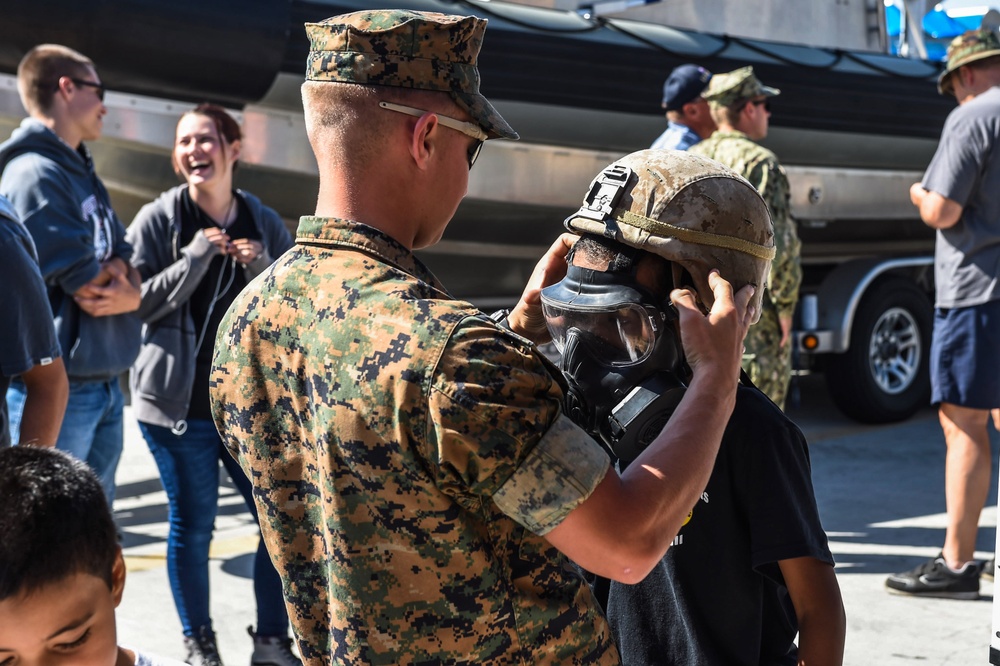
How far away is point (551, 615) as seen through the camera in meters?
1.33

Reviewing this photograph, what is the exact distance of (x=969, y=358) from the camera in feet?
13.2

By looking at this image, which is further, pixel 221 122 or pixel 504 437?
pixel 221 122

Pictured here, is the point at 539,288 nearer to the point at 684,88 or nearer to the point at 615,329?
the point at 615,329

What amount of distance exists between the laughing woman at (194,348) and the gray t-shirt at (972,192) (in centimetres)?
237

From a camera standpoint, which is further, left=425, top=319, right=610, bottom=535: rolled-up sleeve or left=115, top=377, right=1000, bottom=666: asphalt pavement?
left=115, top=377, right=1000, bottom=666: asphalt pavement

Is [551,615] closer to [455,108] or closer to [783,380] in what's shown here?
[455,108]

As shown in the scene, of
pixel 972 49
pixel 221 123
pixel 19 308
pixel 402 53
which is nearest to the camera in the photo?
pixel 402 53

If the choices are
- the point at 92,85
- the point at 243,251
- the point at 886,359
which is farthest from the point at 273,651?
the point at 886,359

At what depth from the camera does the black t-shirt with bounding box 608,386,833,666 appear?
1.55 meters

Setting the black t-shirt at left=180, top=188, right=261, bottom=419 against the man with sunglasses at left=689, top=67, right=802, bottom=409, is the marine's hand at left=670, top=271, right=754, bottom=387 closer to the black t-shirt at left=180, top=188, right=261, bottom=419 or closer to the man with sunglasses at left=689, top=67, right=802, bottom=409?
the black t-shirt at left=180, top=188, right=261, bottom=419

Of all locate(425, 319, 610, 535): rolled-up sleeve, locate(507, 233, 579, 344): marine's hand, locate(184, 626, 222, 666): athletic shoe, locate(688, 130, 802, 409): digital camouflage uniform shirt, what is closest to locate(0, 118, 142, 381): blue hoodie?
locate(184, 626, 222, 666): athletic shoe

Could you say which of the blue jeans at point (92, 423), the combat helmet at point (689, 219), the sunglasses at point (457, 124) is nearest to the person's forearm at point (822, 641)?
the combat helmet at point (689, 219)

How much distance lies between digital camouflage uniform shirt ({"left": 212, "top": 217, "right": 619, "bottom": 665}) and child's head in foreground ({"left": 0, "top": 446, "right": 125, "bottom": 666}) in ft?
1.09

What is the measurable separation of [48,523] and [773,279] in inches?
118
